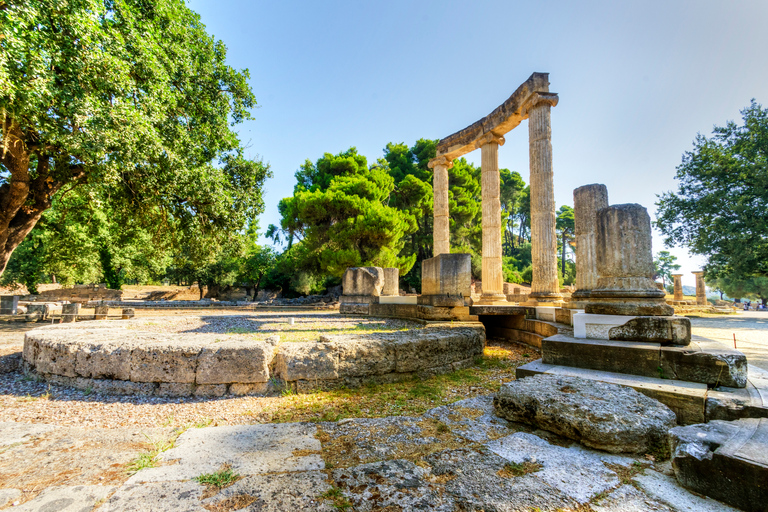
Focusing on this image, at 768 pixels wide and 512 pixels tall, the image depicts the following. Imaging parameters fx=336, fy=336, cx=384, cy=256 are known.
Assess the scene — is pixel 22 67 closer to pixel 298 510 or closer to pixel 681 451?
pixel 298 510

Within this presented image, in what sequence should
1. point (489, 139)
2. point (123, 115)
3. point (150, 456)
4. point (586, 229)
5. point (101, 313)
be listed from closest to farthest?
point (150, 456)
point (123, 115)
point (586, 229)
point (101, 313)
point (489, 139)

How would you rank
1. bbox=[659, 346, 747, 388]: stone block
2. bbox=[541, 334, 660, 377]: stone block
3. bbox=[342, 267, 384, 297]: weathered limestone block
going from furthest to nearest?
1. bbox=[342, 267, 384, 297]: weathered limestone block
2. bbox=[541, 334, 660, 377]: stone block
3. bbox=[659, 346, 747, 388]: stone block

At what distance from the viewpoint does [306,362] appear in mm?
3736

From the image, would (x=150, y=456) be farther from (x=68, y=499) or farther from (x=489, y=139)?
(x=489, y=139)

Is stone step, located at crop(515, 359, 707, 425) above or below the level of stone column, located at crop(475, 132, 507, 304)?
below

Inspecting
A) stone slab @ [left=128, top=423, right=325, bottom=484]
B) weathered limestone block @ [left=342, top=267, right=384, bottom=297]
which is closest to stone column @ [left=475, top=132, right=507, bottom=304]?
weathered limestone block @ [left=342, top=267, right=384, bottom=297]

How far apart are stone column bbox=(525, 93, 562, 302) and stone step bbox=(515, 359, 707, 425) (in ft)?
22.1

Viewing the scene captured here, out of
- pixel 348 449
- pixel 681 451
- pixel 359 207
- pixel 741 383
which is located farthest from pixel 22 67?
pixel 359 207

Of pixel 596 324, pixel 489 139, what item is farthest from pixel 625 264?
pixel 489 139

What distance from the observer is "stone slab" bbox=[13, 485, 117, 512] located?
62.2 inches

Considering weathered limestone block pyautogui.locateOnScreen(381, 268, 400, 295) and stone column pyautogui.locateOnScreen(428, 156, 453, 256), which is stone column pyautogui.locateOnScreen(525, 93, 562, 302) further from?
weathered limestone block pyautogui.locateOnScreen(381, 268, 400, 295)

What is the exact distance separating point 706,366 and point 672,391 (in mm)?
559

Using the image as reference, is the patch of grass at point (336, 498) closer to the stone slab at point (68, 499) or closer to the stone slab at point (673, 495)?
the stone slab at point (68, 499)

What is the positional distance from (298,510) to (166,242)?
9.87 m
